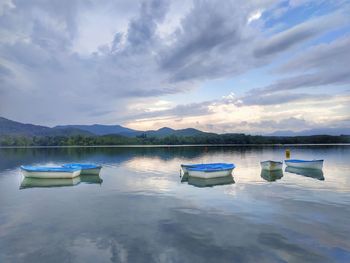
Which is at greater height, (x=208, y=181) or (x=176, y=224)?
(x=208, y=181)

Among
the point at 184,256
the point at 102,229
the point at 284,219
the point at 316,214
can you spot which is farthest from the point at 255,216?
the point at 102,229

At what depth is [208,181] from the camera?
36.9 m

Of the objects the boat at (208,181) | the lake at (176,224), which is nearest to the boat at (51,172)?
the lake at (176,224)

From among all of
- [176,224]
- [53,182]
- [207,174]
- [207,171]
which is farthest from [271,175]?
[53,182]

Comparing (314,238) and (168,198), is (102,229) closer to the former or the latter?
(168,198)

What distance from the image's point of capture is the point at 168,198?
2628cm

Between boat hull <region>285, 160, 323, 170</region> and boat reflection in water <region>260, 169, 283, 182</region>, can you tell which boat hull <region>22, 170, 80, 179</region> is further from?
boat hull <region>285, 160, 323, 170</region>

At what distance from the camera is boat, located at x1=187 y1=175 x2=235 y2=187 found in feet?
114

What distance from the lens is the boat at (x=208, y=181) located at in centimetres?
3466

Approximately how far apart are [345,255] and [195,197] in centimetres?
1521

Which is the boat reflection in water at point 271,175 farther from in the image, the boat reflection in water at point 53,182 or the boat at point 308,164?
the boat reflection in water at point 53,182

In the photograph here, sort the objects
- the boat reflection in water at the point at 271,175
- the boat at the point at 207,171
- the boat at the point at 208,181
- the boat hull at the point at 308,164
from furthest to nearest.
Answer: the boat hull at the point at 308,164 < the boat reflection in water at the point at 271,175 < the boat at the point at 207,171 < the boat at the point at 208,181

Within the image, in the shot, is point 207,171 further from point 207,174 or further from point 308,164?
point 308,164

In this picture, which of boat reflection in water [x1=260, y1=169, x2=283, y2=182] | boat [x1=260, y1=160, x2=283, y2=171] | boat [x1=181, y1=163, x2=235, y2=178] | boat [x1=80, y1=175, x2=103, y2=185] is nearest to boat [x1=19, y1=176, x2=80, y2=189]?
boat [x1=80, y1=175, x2=103, y2=185]
